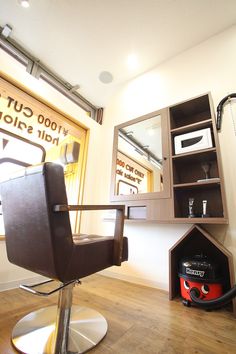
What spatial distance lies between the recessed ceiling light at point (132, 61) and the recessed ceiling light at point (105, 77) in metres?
0.33

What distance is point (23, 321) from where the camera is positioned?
104cm

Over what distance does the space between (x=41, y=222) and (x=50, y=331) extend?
687 mm

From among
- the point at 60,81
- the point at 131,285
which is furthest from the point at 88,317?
the point at 60,81

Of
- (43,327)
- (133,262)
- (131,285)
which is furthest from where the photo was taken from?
(133,262)

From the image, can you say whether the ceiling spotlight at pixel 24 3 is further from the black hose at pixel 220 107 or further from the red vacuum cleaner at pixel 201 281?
the red vacuum cleaner at pixel 201 281

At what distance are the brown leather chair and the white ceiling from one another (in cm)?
208

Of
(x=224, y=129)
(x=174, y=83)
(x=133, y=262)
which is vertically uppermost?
(x=174, y=83)

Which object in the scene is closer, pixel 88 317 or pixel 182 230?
pixel 88 317

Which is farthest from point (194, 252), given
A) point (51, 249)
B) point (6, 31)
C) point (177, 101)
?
point (6, 31)

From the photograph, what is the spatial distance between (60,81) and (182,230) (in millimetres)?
2671

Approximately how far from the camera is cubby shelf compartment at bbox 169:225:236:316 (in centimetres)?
143

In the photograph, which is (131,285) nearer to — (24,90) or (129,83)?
(24,90)

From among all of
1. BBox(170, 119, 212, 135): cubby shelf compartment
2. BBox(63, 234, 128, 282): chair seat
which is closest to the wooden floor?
BBox(63, 234, 128, 282): chair seat

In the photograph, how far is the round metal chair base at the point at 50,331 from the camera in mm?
840
